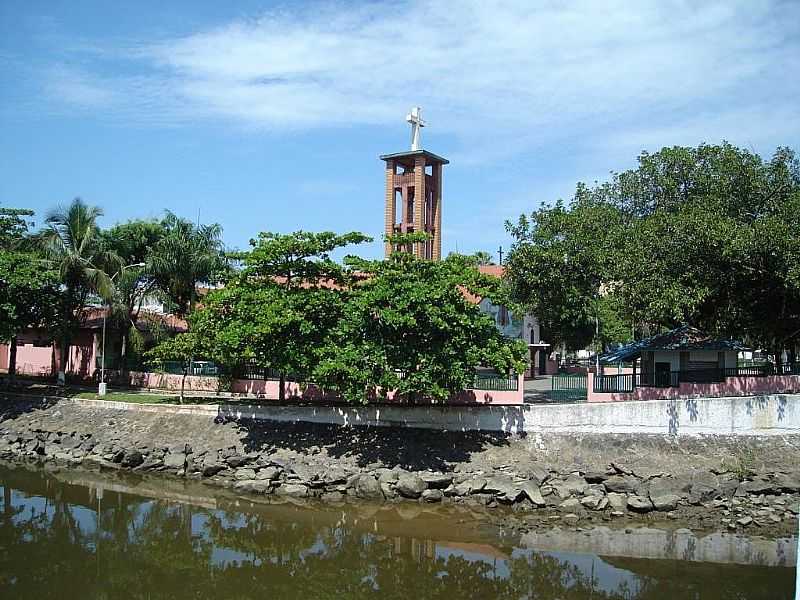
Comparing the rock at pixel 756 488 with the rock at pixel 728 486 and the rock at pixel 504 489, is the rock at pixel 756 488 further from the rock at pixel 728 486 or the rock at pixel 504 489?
the rock at pixel 504 489

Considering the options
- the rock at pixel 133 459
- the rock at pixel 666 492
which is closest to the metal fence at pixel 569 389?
the rock at pixel 666 492

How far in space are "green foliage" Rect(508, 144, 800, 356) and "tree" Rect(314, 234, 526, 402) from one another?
4625 mm

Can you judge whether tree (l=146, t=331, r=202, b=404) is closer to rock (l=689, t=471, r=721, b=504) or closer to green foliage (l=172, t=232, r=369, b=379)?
green foliage (l=172, t=232, r=369, b=379)

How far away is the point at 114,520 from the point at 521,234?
18.1m

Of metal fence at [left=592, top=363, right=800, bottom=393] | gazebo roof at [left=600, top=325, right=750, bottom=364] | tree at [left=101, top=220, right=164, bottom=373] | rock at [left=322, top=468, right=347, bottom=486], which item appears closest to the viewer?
rock at [left=322, top=468, right=347, bottom=486]

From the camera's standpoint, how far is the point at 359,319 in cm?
2342

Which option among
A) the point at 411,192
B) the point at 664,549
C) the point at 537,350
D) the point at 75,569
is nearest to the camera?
the point at 75,569

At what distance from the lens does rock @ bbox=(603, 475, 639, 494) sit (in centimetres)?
2184

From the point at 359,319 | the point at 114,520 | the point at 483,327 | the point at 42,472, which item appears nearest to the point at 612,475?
the point at 483,327

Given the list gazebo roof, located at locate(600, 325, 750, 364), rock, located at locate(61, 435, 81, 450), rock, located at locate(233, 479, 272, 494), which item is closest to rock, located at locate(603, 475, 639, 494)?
gazebo roof, located at locate(600, 325, 750, 364)

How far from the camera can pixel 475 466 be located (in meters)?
23.6

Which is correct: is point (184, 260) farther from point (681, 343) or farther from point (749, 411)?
point (749, 411)

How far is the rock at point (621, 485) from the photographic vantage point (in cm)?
2184

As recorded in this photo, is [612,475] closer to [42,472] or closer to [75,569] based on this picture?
[75,569]
